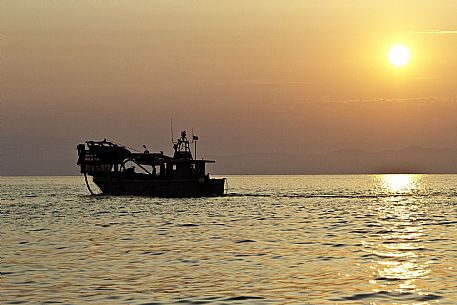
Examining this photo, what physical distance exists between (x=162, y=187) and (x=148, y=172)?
4057mm

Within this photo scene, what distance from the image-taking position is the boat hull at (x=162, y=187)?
3438 inches

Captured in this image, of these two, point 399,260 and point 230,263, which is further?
point 399,260

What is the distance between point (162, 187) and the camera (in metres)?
88.5

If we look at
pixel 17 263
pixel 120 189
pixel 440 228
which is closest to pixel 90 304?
pixel 17 263

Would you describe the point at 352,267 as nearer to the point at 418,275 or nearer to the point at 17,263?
the point at 418,275

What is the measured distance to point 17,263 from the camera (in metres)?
28.6

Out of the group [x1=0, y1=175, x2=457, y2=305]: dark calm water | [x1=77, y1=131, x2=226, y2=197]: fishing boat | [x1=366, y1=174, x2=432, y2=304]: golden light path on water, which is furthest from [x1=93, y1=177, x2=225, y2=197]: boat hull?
[x1=366, y1=174, x2=432, y2=304]: golden light path on water

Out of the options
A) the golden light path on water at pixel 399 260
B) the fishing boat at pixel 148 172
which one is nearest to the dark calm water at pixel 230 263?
the golden light path on water at pixel 399 260

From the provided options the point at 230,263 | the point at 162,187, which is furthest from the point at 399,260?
the point at 162,187

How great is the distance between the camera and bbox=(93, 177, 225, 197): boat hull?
87.3 metres

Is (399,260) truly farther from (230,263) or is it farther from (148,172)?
(148,172)

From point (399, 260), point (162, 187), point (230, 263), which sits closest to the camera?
point (230, 263)

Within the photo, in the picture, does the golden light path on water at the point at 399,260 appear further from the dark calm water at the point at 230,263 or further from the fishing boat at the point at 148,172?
the fishing boat at the point at 148,172

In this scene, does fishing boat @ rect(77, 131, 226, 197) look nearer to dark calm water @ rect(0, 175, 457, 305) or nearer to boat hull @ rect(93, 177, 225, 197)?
boat hull @ rect(93, 177, 225, 197)
